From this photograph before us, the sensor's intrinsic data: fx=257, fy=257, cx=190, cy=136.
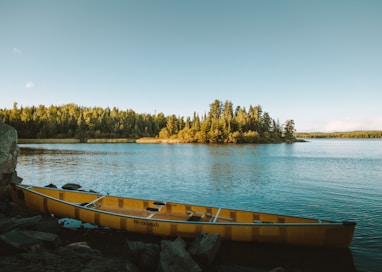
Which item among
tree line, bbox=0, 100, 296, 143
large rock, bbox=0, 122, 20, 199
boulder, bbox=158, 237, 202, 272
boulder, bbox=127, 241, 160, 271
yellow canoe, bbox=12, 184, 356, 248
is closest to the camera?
boulder, bbox=158, 237, 202, 272

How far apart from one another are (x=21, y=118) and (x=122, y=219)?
466 feet

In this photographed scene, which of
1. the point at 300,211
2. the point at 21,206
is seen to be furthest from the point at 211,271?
the point at 21,206

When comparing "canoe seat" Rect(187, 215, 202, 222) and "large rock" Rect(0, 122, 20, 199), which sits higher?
"large rock" Rect(0, 122, 20, 199)

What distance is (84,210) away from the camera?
12.4 m

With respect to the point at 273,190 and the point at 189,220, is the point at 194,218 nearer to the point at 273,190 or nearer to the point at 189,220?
the point at 189,220

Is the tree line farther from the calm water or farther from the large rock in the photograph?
the large rock

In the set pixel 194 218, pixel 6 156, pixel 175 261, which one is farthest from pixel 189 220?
pixel 6 156

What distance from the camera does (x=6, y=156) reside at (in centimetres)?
1402

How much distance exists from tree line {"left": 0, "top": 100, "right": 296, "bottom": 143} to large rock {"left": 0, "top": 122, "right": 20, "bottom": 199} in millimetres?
103956

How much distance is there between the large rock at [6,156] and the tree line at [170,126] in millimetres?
103956

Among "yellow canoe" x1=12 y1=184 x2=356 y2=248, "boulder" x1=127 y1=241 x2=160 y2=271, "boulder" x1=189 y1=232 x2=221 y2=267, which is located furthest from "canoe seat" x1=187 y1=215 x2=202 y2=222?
"boulder" x1=127 y1=241 x2=160 y2=271

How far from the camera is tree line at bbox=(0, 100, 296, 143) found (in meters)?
120

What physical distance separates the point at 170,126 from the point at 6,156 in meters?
127

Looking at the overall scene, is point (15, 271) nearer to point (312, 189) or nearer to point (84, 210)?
point (84, 210)
